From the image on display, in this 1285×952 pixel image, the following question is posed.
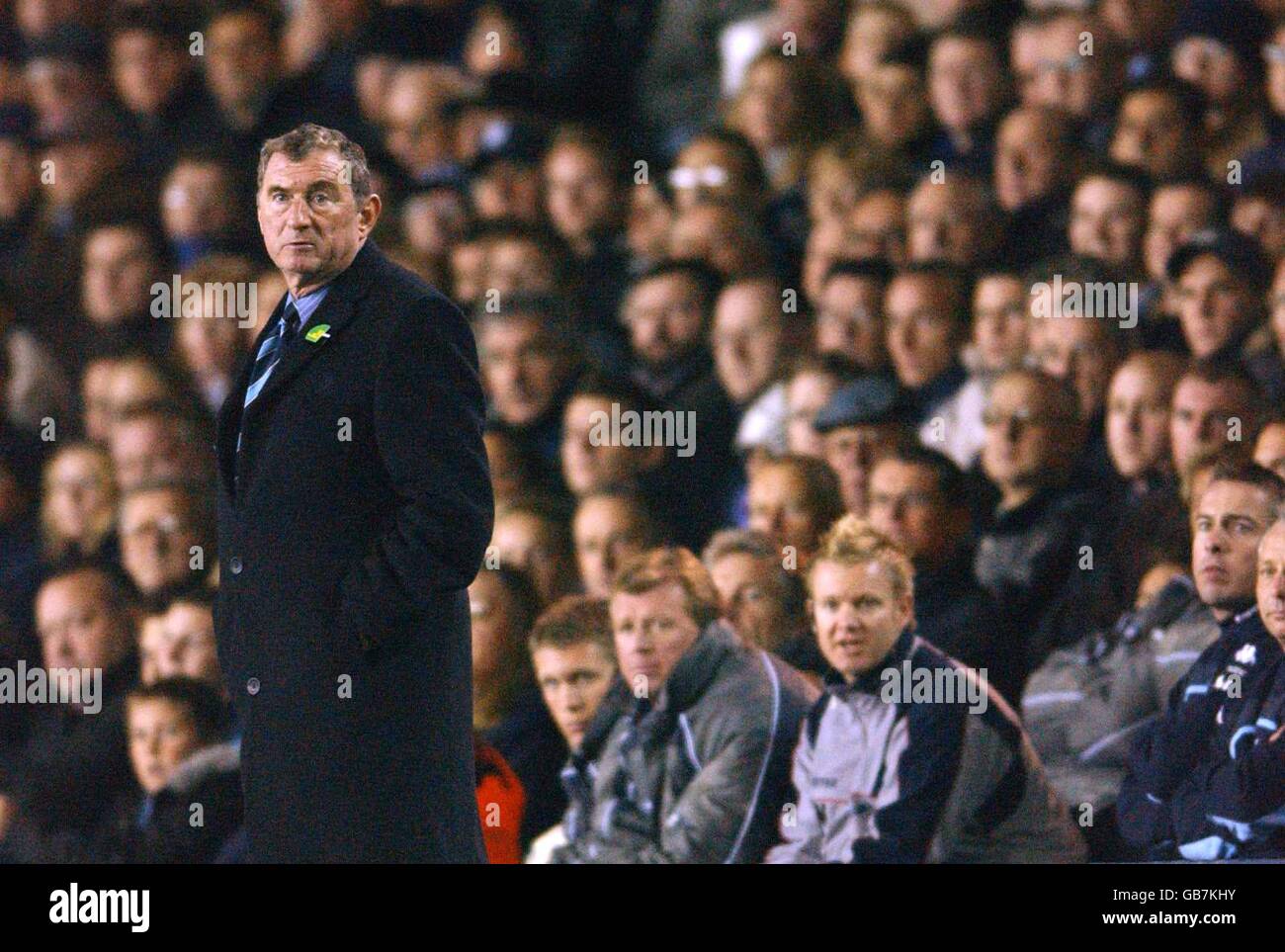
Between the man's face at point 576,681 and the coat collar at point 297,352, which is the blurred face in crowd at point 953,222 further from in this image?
the coat collar at point 297,352

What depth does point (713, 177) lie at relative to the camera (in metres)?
5.13

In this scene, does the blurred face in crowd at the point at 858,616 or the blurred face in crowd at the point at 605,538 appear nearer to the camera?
the blurred face in crowd at the point at 858,616

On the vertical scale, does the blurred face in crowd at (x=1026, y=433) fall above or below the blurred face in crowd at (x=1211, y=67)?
below

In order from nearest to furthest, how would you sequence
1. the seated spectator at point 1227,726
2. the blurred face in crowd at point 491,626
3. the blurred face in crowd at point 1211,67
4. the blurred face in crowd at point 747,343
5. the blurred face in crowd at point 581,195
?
the seated spectator at point 1227,726 → the blurred face in crowd at point 491,626 → the blurred face in crowd at point 747,343 → the blurred face in crowd at point 1211,67 → the blurred face in crowd at point 581,195

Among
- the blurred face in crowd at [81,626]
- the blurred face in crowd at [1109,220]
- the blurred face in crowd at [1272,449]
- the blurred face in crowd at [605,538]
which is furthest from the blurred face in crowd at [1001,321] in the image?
the blurred face in crowd at [81,626]

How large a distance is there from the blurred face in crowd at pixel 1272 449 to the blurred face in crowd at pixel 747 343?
1117 mm

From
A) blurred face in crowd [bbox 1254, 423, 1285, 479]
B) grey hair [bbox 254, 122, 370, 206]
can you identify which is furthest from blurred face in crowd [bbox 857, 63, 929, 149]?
grey hair [bbox 254, 122, 370, 206]

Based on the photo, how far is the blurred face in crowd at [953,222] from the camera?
4.69 metres

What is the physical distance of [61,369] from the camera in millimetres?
5348

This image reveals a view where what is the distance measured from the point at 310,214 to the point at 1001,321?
219cm

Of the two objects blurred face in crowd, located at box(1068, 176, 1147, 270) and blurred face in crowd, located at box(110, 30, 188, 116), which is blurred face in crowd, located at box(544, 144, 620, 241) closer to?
blurred face in crowd, located at box(1068, 176, 1147, 270)

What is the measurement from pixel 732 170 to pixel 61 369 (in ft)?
5.47

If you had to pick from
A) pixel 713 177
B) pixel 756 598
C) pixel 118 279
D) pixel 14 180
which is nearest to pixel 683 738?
pixel 756 598

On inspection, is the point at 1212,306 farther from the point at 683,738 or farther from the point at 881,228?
the point at 683,738
